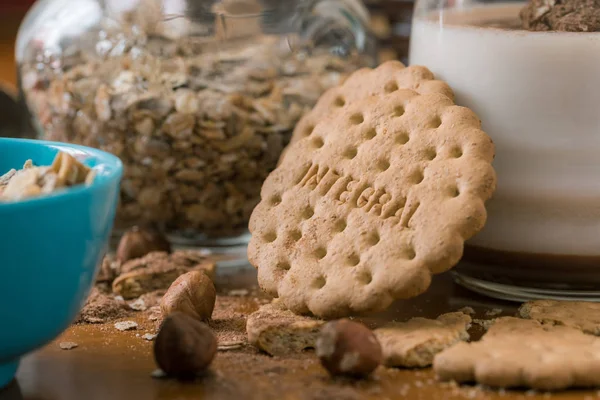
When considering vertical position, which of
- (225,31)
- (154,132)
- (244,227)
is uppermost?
(225,31)

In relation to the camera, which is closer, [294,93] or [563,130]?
[563,130]

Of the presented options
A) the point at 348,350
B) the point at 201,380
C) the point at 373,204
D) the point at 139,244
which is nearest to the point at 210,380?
the point at 201,380

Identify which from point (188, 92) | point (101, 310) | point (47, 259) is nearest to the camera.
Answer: point (47, 259)

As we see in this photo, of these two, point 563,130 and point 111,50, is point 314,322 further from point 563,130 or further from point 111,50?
point 111,50

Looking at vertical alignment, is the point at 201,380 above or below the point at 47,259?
below

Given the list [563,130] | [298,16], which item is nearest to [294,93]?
[298,16]

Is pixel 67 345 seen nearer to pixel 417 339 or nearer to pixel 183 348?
pixel 183 348
